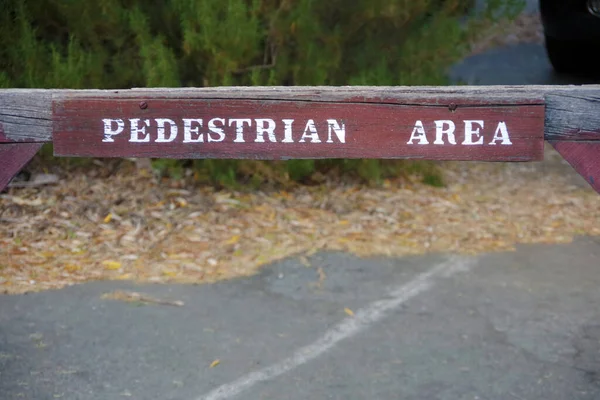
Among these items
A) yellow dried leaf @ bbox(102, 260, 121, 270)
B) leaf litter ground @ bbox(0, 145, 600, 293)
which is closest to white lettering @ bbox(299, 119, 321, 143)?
leaf litter ground @ bbox(0, 145, 600, 293)

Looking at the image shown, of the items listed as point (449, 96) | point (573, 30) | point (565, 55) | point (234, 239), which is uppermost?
point (449, 96)

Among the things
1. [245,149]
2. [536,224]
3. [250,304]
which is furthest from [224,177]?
[245,149]

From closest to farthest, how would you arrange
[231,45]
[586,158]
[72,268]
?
[586,158] → [72,268] → [231,45]

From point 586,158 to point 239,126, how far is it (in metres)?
1.19

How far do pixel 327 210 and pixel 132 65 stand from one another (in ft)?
6.42

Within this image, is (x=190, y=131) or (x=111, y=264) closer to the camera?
(x=190, y=131)

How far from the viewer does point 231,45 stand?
6312 mm

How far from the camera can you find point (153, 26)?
6754mm

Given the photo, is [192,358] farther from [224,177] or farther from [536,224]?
[536,224]

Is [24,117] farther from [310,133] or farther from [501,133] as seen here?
[501,133]

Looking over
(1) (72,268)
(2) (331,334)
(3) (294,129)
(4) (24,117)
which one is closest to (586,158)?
(3) (294,129)

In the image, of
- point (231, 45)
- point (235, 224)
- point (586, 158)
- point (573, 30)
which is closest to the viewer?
point (586, 158)

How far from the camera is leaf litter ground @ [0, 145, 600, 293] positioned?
18.8ft

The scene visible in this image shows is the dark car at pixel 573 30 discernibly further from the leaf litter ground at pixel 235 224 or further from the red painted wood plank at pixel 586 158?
the red painted wood plank at pixel 586 158
